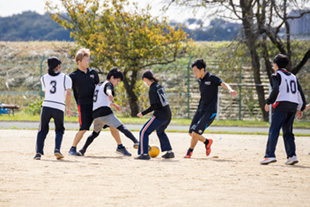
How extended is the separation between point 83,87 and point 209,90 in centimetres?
221

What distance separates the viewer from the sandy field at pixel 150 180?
211 inches

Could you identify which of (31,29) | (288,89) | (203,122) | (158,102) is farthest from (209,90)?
(31,29)

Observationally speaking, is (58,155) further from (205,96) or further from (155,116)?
(205,96)

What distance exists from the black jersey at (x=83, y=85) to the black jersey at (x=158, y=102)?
1197 mm

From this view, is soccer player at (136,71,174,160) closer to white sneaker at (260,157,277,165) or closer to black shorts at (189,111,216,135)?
black shorts at (189,111,216,135)

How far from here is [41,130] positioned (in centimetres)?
877

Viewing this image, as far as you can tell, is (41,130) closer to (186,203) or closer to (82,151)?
(82,151)

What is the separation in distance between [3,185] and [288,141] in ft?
15.2

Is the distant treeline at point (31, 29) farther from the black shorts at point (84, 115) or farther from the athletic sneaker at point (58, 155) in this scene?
the athletic sneaker at point (58, 155)

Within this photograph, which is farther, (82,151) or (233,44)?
(233,44)

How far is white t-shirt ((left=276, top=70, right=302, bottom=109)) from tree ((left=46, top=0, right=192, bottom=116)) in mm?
14470

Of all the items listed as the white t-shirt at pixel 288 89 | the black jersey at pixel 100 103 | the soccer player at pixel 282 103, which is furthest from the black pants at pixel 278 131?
the black jersey at pixel 100 103

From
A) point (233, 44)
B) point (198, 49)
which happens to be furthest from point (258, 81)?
point (198, 49)

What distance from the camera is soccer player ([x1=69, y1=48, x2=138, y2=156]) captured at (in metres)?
9.29
